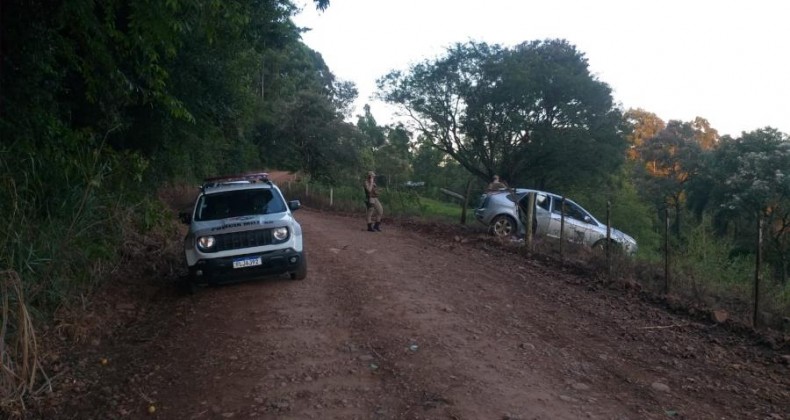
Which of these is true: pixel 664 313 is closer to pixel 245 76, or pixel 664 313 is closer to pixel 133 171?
pixel 133 171

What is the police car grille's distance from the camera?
8898 mm

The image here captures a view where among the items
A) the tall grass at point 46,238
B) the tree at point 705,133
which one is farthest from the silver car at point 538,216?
the tree at point 705,133

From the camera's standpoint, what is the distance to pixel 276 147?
36219 millimetres

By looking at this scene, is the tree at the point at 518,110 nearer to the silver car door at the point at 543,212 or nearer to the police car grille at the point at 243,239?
the silver car door at the point at 543,212

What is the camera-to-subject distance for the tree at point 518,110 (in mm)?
27906

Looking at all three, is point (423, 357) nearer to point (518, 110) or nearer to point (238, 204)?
point (238, 204)

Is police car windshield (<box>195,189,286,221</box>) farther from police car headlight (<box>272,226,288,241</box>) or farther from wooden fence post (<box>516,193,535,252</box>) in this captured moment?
wooden fence post (<box>516,193,535,252</box>)

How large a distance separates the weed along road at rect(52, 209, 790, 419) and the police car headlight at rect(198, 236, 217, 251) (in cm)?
77

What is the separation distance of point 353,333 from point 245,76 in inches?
408

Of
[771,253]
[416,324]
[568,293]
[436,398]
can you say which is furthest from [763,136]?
[436,398]

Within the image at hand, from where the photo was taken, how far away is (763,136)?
2577cm

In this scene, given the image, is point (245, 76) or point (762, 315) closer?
point (762, 315)

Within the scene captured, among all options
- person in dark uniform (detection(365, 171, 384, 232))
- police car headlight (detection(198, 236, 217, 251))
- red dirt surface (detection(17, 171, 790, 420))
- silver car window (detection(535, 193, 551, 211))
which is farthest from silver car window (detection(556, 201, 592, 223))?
police car headlight (detection(198, 236, 217, 251))

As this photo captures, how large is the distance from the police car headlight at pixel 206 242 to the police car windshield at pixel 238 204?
2.01ft
